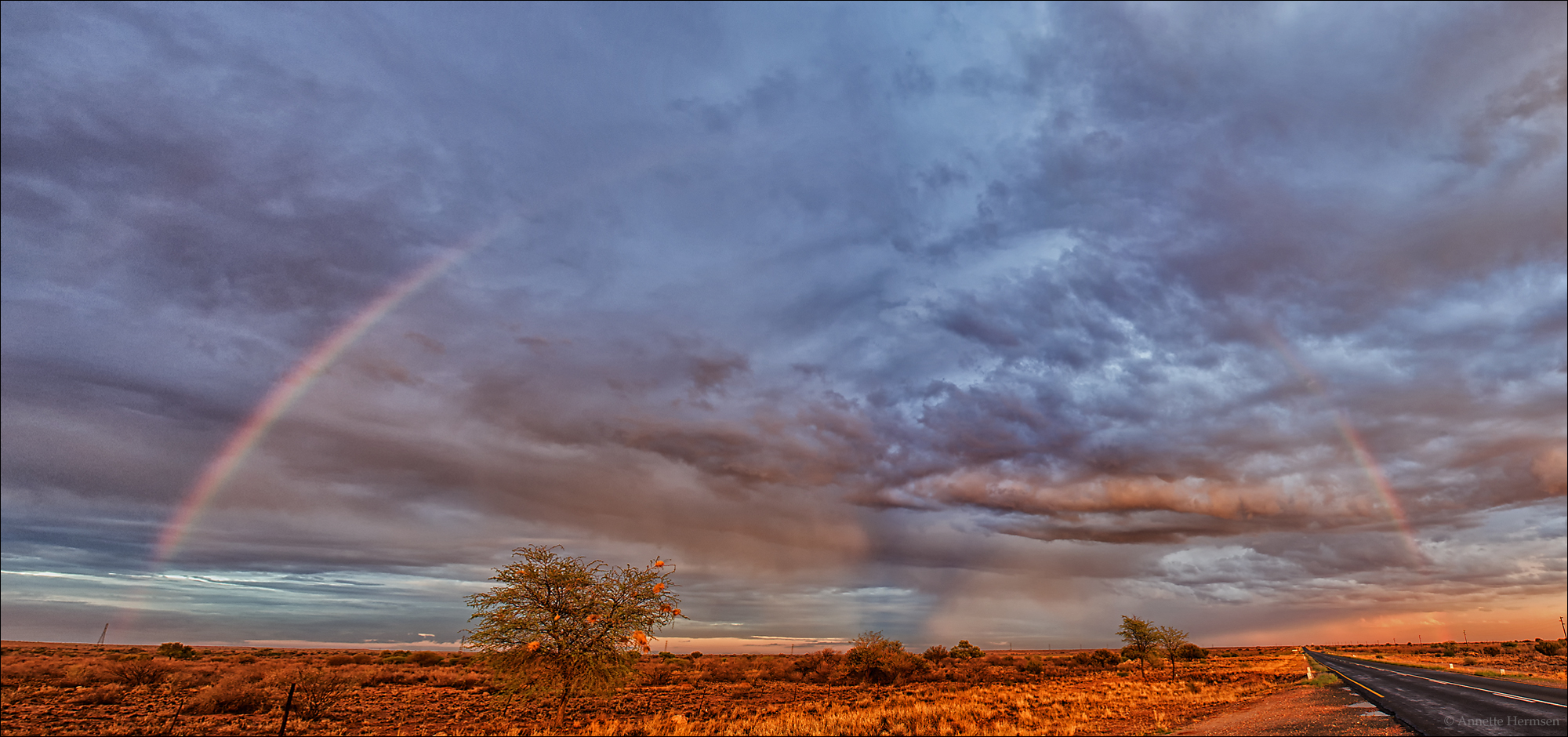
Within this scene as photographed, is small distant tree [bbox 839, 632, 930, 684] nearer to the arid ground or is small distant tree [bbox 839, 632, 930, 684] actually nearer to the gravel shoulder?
the arid ground

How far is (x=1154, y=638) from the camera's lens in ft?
201

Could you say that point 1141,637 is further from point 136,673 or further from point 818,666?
point 136,673

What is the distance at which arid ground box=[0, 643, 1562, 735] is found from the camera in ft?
95.8

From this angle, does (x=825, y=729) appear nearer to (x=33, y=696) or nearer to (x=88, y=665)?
(x=33, y=696)

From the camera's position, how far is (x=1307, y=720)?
26250mm

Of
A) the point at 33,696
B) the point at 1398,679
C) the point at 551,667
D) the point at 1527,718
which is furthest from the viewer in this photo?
the point at 1398,679

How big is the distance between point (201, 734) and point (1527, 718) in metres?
51.0

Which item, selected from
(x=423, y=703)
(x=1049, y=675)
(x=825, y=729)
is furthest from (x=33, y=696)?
(x=1049, y=675)

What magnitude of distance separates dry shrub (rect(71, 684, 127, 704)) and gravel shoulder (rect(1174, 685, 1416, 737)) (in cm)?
5390

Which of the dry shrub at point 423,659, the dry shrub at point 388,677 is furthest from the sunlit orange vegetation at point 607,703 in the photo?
the dry shrub at point 423,659

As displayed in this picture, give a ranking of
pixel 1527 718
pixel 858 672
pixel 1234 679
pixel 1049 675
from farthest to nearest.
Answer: pixel 1049 675 → pixel 858 672 → pixel 1234 679 → pixel 1527 718

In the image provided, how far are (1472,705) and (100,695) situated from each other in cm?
6852

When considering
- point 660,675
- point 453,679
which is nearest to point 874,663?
point 660,675

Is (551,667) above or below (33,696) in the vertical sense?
above
